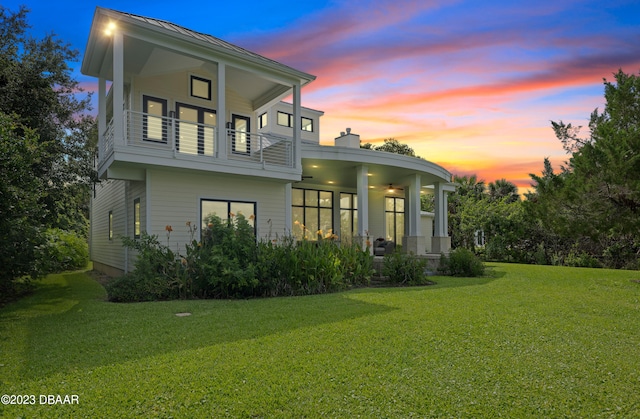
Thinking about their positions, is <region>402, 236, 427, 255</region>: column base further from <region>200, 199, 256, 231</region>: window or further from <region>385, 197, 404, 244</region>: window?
<region>200, 199, 256, 231</region>: window

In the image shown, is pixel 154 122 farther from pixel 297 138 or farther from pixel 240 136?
pixel 297 138

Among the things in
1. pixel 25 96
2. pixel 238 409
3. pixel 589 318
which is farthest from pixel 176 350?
pixel 25 96

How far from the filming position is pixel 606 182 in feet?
34.3

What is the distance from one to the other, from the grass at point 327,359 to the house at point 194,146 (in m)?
3.96

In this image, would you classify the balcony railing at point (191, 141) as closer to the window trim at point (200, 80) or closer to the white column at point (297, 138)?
the white column at point (297, 138)

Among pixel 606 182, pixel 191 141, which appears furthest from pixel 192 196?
pixel 606 182

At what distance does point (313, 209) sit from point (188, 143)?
6865 mm

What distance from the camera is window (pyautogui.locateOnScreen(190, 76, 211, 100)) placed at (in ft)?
42.8

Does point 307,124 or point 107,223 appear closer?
point 107,223

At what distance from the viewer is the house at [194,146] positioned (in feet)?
33.6

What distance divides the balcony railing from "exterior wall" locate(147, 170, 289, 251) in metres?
0.71

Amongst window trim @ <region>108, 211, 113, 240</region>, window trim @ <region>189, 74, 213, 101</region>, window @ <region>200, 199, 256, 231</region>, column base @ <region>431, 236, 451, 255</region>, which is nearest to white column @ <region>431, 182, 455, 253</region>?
column base @ <region>431, 236, 451, 255</region>

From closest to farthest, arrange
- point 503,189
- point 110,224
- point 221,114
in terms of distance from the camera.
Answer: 1. point 221,114
2. point 110,224
3. point 503,189

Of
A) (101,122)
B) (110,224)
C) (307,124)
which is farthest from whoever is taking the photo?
(307,124)
